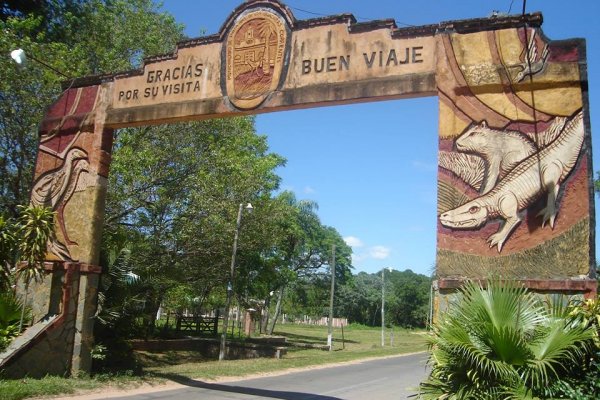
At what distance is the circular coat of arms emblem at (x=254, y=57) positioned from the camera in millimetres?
10414

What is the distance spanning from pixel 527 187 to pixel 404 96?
2.55m

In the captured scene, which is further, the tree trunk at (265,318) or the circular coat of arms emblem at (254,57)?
the tree trunk at (265,318)

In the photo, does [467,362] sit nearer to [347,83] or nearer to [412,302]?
[347,83]

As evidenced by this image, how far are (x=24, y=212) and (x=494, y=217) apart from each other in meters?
8.78

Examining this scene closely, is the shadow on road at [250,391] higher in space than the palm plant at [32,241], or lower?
lower

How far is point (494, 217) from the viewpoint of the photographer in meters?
8.02

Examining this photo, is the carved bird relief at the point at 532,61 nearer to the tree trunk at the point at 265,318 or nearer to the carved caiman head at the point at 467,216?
the carved caiman head at the point at 467,216

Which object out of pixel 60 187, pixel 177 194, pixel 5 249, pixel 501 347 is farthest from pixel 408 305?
pixel 501 347

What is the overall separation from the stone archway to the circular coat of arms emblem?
0.03 metres

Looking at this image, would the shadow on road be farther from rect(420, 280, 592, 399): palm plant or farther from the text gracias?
the text gracias

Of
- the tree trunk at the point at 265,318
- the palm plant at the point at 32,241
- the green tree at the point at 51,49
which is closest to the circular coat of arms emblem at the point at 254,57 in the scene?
the palm plant at the point at 32,241

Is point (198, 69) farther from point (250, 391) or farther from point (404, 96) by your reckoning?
point (250, 391)

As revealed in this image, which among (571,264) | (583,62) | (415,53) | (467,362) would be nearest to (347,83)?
(415,53)

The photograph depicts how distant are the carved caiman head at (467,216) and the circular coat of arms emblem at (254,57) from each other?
4.11 metres
